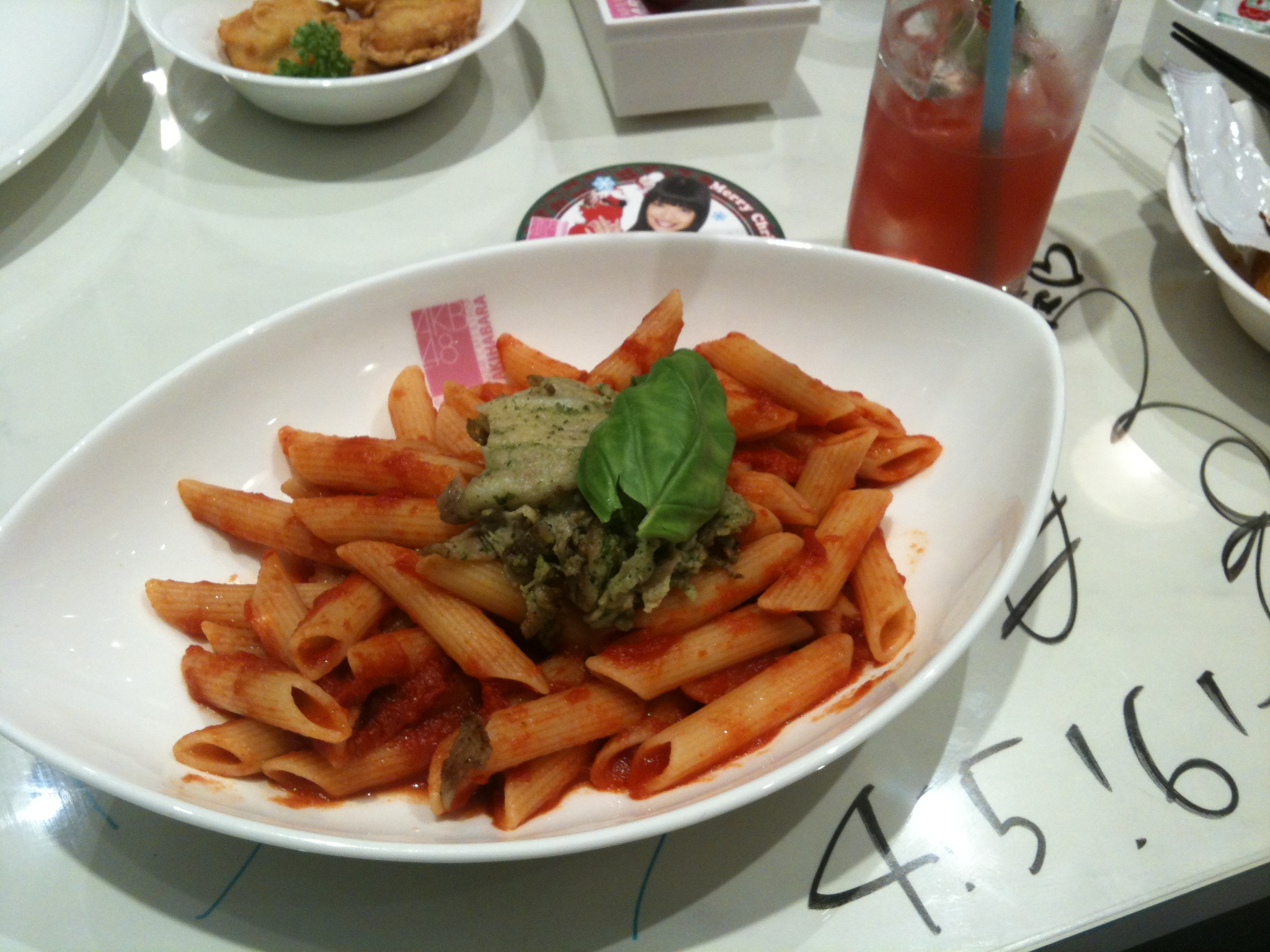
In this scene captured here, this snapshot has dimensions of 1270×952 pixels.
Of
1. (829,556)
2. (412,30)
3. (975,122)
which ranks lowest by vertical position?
(829,556)

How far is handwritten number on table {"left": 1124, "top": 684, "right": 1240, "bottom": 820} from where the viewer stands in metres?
1.38

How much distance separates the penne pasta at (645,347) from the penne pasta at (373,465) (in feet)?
1.03

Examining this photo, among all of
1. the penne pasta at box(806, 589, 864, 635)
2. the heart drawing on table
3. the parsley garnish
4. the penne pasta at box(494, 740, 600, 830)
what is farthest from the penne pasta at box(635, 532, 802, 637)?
the parsley garnish

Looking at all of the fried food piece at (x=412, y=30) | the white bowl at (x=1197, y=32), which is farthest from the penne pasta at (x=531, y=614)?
the white bowl at (x=1197, y=32)

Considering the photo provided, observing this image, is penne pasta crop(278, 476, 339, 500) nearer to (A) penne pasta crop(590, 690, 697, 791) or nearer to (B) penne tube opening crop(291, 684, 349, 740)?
(B) penne tube opening crop(291, 684, 349, 740)

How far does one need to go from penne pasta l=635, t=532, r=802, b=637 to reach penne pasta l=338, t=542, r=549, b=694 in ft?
0.65

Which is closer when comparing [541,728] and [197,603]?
[541,728]

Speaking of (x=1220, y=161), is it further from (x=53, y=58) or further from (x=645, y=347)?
(x=53, y=58)

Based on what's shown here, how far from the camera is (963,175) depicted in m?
1.80

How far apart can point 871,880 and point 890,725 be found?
26cm

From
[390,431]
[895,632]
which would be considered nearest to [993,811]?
[895,632]

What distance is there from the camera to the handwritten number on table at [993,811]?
1329mm

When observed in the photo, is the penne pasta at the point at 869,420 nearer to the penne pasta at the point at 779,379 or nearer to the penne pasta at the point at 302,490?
the penne pasta at the point at 779,379

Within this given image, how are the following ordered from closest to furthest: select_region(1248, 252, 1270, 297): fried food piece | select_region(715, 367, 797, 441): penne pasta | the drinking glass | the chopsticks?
select_region(715, 367, 797, 441): penne pasta → the drinking glass → select_region(1248, 252, 1270, 297): fried food piece → the chopsticks
